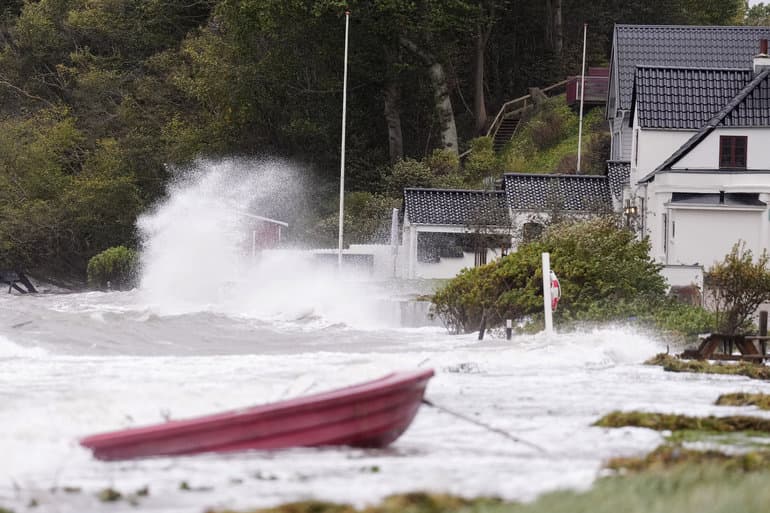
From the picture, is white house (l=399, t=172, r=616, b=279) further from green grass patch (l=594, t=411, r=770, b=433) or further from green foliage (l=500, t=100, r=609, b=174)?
green grass patch (l=594, t=411, r=770, b=433)

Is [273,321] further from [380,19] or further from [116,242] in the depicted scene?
[116,242]

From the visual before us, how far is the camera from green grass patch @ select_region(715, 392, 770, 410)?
21.6 m

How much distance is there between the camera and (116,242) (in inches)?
3398

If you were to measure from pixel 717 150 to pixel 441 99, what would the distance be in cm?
3275

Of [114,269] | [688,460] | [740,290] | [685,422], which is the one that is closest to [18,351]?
[740,290]

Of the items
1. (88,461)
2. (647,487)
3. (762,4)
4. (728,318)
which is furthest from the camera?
(762,4)

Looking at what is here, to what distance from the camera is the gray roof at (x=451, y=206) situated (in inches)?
2466

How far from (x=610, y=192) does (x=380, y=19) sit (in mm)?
19906

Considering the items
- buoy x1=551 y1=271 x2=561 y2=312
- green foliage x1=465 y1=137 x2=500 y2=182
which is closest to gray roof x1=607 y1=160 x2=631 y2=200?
green foliage x1=465 y1=137 x2=500 y2=182

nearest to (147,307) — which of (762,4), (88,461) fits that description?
(88,461)

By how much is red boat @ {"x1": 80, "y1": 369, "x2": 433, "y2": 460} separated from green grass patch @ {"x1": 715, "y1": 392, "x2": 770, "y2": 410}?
691 centimetres

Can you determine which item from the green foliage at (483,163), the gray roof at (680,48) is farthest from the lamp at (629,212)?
the green foliage at (483,163)

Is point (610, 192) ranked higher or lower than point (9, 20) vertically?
lower

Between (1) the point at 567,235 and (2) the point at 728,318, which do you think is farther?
(1) the point at 567,235
